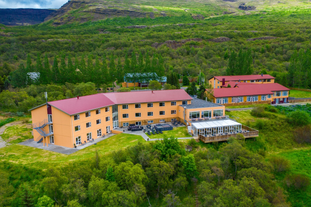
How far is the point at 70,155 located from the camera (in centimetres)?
2567

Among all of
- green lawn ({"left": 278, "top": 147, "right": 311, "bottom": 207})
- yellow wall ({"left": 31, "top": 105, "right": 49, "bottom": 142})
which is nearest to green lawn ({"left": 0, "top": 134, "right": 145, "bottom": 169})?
yellow wall ({"left": 31, "top": 105, "right": 49, "bottom": 142})

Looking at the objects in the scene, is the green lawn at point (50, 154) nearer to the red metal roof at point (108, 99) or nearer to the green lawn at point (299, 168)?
the red metal roof at point (108, 99)

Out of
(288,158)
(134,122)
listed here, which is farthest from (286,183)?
(134,122)

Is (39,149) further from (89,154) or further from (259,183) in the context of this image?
(259,183)

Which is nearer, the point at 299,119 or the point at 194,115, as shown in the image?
the point at 194,115

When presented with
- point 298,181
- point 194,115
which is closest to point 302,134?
point 298,181

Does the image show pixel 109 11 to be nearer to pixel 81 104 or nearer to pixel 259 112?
pixel 81 104

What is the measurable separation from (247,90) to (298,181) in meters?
25.5

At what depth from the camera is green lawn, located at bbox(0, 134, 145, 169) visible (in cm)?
2395

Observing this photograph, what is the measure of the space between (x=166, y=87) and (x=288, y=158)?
28.7 metres

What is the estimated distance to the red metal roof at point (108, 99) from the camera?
2894 centimetres

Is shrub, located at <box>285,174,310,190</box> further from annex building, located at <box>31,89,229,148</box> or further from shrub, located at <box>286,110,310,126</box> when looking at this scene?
shrub, located at <box>286,110,310,126</box>

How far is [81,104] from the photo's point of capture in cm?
3052

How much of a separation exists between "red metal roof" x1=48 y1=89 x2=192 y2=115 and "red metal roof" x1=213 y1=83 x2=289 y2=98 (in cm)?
1151
